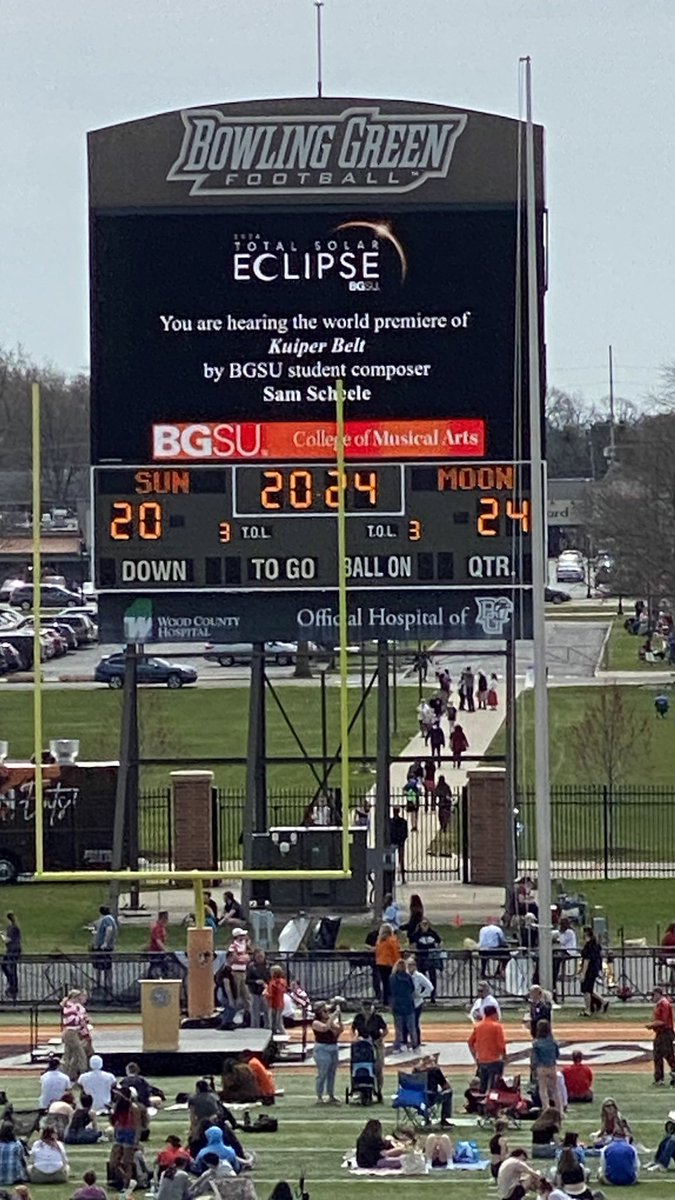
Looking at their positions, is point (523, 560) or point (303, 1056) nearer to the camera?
point (303, 1056)

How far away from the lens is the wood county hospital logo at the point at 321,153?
37.9 m

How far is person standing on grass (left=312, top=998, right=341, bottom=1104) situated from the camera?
89.1 ft

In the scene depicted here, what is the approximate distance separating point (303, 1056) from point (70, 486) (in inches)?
5009

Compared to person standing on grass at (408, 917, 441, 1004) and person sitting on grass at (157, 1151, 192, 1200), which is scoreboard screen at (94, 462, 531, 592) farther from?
person sitting on grass at (157, 1151, 192, 1200)

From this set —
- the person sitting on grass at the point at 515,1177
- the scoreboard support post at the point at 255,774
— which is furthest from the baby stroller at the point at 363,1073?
the scoreboard support post at the point at 255,774

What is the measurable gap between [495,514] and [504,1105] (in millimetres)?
12857

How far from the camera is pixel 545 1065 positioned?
2595 cm

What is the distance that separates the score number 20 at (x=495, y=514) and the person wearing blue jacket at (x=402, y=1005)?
28.5 ft

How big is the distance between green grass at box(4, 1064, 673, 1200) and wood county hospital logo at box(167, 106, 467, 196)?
12575 millimetres

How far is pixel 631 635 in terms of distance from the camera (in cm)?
10119

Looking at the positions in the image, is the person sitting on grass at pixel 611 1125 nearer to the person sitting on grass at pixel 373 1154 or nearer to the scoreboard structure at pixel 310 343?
the person sitting on grass at pixel 373 1154

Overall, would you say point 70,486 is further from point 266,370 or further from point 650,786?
point 266,370

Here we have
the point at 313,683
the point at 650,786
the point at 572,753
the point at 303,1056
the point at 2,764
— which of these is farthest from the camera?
the point at 313,683

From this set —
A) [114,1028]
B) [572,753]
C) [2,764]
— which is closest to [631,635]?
[572,753]
